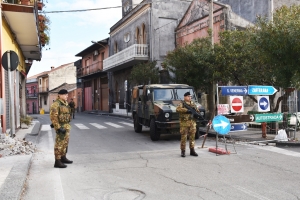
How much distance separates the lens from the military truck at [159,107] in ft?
34.5

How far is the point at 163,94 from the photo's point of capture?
11.8 meters

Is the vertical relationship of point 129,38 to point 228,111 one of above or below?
above

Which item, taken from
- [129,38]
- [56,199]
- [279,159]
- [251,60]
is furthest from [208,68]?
[129,38]

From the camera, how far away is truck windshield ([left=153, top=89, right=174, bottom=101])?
38.3 feet

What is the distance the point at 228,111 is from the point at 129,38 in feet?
68.4

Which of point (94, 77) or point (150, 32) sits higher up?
point (150, 32)

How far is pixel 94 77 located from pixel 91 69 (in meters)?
1.09

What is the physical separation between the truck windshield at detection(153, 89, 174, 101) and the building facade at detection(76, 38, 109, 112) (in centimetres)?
2371

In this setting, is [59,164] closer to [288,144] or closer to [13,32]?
[288,144]

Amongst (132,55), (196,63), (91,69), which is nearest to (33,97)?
(91,69)

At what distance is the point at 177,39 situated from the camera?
2442 centimetres

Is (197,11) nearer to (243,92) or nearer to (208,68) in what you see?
(208,68)

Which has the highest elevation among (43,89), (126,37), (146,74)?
(126,37)

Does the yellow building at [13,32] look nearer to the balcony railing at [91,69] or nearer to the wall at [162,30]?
the wall at [162,30]
